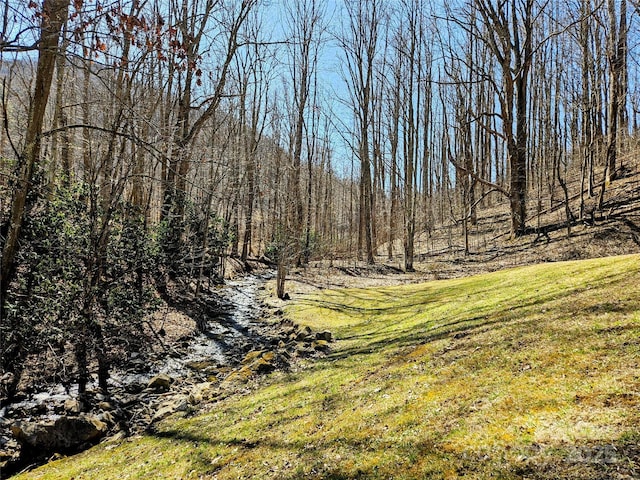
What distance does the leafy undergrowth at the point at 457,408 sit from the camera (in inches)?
99.3

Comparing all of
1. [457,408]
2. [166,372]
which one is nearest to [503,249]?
[166,372]

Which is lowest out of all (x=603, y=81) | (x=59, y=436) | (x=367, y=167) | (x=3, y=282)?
(x=59, y=436)

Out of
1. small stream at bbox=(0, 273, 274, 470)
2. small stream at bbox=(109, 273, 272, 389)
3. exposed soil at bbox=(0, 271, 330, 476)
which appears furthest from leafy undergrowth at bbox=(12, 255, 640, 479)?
small stream at bbox=(109, 273, 272, 389)

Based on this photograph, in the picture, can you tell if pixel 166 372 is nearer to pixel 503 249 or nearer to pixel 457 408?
pixel 457 408

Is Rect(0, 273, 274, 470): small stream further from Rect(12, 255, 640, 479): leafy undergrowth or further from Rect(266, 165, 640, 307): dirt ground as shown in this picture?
Rect(266, 165, 640, 307): dirt ground

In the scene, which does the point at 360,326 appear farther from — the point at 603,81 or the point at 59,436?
the point at 603,81

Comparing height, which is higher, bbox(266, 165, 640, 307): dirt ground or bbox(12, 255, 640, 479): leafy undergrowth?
bbox(266, 165, 640, 307): dirt ground

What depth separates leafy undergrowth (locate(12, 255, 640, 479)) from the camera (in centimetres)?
252

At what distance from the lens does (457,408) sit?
10.8 feet

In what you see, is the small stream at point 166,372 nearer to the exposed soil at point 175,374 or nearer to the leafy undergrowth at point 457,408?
the exposed soil at point 175,374

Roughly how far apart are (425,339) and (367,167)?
15.1m

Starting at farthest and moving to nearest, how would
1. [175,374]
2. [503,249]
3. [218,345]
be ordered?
[503,249] → [218,345] → [175,374]

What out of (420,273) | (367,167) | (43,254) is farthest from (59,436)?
(367,167)

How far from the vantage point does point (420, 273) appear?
15312 mm
